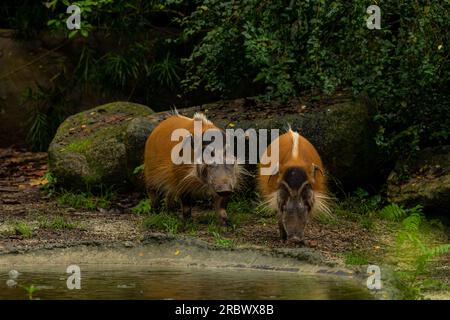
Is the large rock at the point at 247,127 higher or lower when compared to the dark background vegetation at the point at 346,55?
lower

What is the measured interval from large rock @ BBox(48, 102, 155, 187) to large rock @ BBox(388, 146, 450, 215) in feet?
9.09

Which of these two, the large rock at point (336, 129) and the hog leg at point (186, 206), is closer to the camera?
the hog leg at point (186, 206)

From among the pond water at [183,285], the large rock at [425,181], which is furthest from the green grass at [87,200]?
Result: the large rock at [425,181]

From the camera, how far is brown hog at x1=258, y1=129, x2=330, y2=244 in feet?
28.0

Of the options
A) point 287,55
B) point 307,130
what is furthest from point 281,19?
point 307,130

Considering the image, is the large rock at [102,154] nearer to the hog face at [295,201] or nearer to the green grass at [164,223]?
the green grass at [164,223]

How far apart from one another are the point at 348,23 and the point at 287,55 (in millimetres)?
806

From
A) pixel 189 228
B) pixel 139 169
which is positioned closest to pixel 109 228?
pixel 189 228

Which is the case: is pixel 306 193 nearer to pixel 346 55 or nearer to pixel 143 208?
pixel 346 55

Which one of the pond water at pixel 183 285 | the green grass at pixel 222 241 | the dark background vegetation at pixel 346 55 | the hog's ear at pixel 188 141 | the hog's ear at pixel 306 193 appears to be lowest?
the pond water at pixel 183 285

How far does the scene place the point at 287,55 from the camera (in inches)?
404

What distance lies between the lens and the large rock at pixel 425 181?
9.74 meters

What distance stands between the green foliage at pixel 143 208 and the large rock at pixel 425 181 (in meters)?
2.54
